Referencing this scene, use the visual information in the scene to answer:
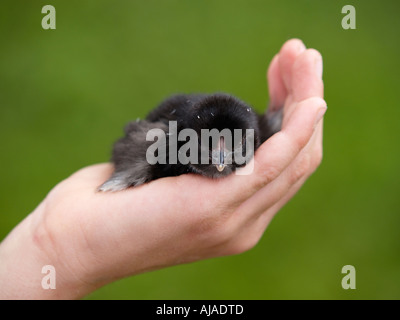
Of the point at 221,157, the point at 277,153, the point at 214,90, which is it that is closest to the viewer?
the point at 277,153

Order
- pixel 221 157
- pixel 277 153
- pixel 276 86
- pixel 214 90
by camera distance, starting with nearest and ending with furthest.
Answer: pixel 277 153, pixel 221 157, pixel 276 86, pixel 214 90

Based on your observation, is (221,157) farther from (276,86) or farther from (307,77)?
(276,86)

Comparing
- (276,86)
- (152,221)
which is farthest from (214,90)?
(152,221)

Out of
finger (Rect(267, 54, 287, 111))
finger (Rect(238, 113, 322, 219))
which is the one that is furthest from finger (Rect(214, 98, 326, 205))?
finger (Rect(267, 54, 287, 111))

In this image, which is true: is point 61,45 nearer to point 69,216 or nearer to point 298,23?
point 298,23

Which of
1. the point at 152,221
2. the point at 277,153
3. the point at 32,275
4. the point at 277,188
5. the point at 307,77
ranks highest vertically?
the point at 307,77

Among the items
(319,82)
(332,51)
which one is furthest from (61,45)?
(319,82)

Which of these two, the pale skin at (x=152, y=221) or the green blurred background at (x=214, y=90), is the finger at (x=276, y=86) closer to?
the pale skin at (x=152, y=221)

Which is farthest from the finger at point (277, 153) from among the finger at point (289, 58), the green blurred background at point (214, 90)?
the green blurred background at point (214, 90)
